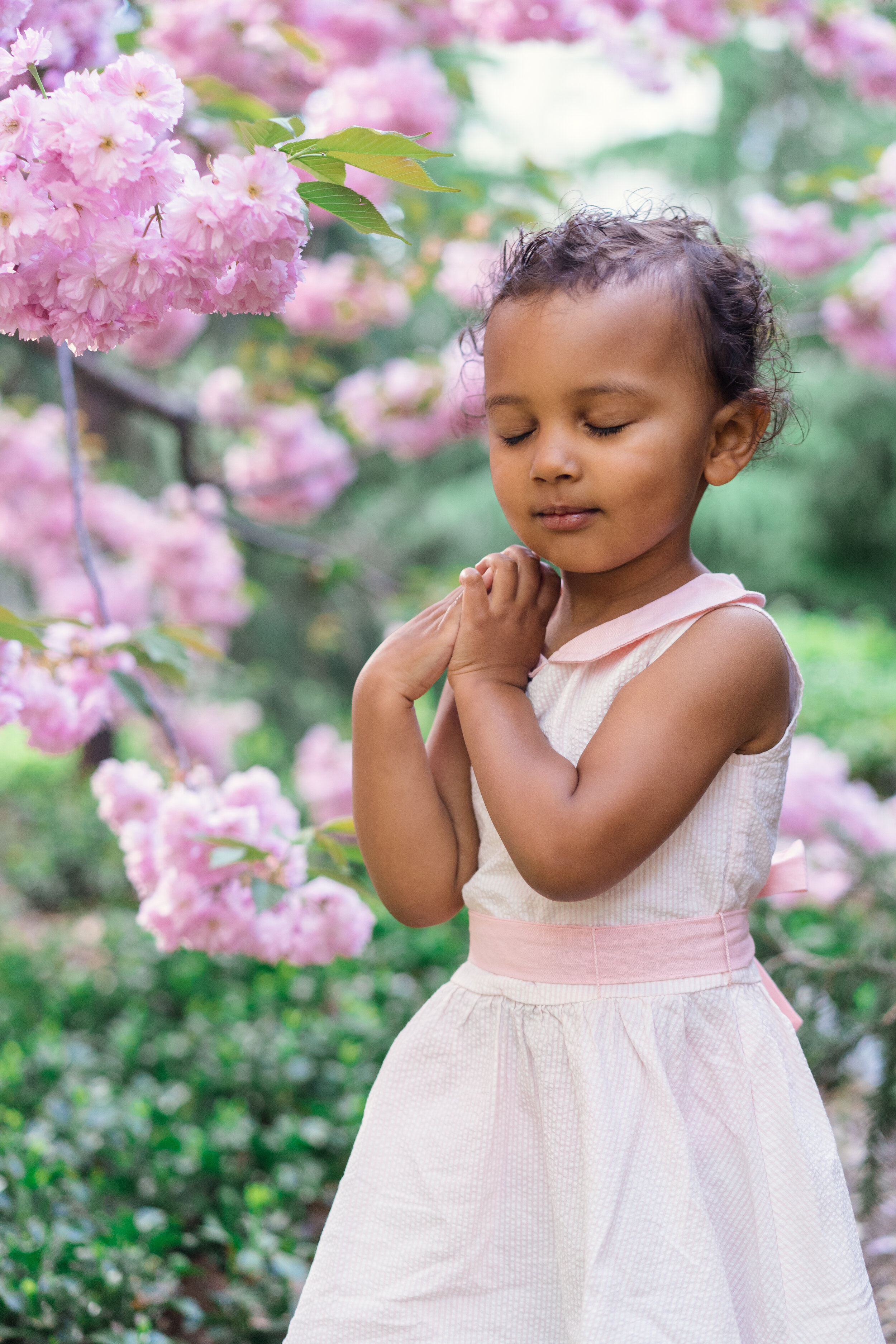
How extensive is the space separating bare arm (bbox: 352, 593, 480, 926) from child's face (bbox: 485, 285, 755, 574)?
18 cm

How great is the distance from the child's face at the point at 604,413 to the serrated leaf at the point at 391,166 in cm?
15

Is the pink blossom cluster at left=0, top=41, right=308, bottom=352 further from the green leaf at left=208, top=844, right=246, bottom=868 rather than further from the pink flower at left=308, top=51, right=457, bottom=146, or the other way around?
the pink flower at left=308, top=51, right=457, bottom=146

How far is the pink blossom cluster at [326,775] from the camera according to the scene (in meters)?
3.53

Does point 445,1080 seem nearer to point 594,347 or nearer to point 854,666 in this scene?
point 594,347

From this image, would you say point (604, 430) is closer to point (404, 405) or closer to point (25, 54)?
point (25, 54)

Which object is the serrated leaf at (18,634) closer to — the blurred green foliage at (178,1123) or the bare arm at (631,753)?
the bare arm at (631,753)

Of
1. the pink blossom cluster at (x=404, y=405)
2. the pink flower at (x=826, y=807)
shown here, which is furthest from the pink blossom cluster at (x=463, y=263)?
the pink flower at (x=826, y=807)

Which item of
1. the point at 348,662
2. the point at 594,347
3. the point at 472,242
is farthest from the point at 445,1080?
the point at 348,662

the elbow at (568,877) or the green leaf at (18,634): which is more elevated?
the green leaf at (18,634)

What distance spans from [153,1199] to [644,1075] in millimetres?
1612

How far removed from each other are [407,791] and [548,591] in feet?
0.83

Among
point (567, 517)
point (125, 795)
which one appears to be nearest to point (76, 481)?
point (125, 795)

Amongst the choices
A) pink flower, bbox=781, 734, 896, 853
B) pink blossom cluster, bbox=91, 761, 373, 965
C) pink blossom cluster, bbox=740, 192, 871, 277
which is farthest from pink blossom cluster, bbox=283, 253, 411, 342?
pink blossom cluster, bbox=91, 761, 373, 965

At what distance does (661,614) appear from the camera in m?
1.11
